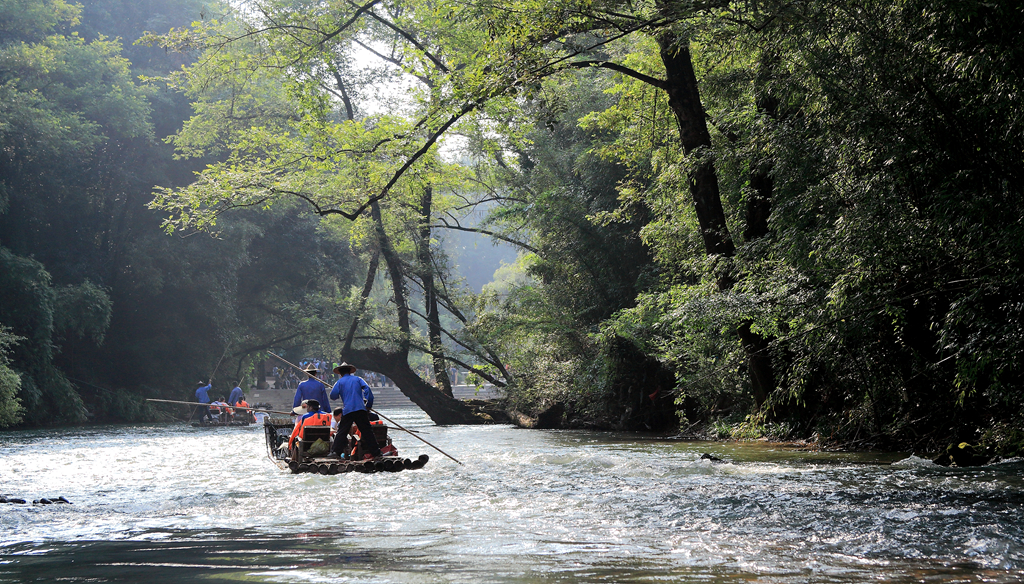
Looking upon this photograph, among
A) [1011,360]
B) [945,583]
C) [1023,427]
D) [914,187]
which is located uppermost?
[914,187]

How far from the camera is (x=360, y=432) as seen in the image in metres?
11.5

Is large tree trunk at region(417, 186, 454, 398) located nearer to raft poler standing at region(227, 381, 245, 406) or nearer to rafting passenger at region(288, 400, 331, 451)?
raft poler standing at region(227, 381, 245, 406)

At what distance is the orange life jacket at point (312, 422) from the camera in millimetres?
11534

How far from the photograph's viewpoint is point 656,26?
34.1ft

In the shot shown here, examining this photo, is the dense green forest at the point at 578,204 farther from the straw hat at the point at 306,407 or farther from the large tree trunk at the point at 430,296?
the straw hat at the point at 306,407

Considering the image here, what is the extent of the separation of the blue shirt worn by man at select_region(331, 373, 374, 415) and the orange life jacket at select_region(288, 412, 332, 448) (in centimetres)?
39

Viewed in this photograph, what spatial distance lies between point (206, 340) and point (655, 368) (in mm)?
25570

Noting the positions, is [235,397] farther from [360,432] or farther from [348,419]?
[360,432]

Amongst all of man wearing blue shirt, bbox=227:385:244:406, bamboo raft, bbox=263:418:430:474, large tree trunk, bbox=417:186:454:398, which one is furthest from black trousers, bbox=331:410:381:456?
man wearing blue shirt, bbox=227:385:244:406

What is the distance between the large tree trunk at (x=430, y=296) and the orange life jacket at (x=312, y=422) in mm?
15479

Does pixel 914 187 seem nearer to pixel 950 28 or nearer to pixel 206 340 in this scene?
pixel 950 28

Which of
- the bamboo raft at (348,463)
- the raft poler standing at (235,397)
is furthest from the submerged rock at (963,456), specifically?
the raft poler standing at (235,397)

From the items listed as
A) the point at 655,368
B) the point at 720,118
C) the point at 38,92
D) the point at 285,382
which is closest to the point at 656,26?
the point at 720,118

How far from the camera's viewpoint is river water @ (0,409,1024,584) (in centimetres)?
478
